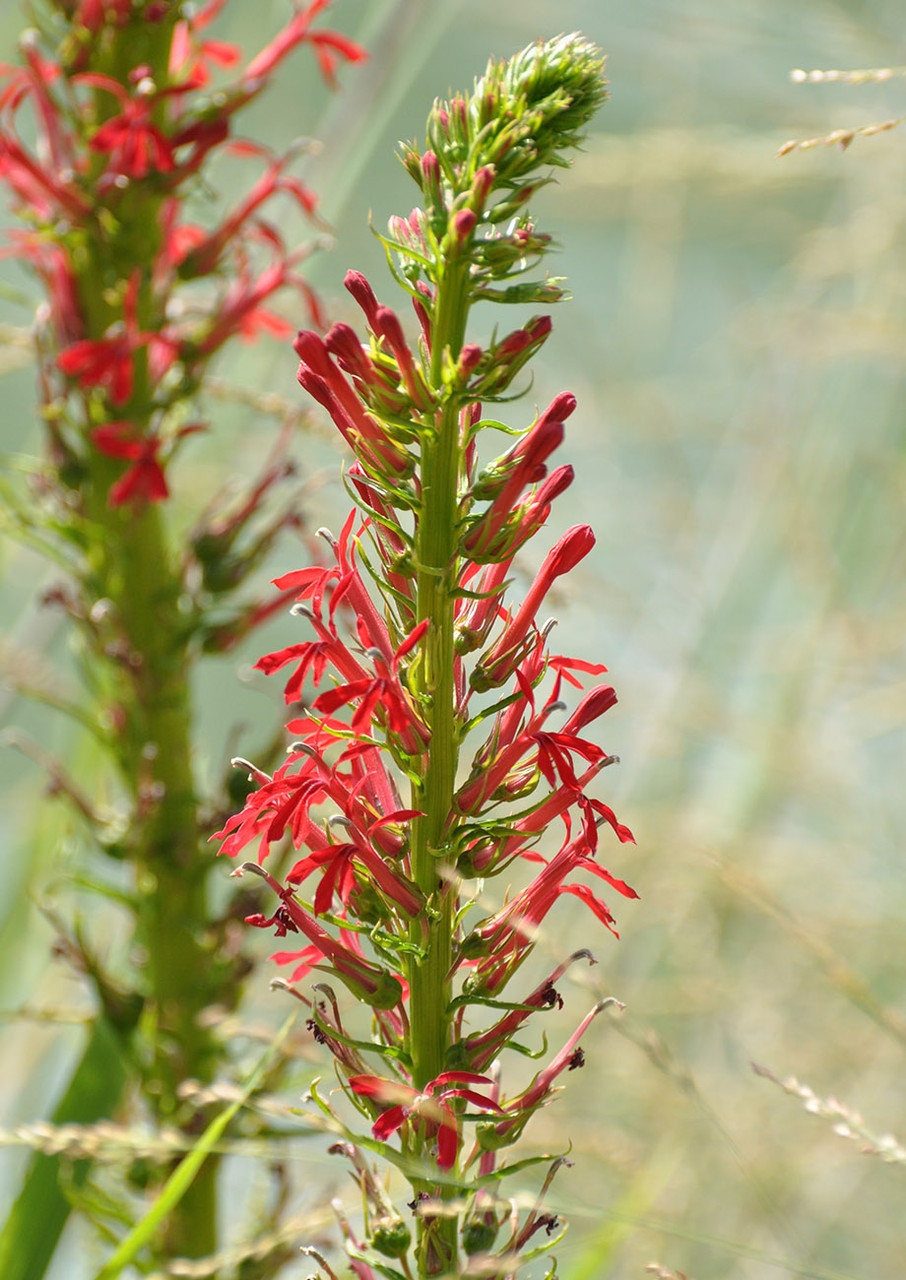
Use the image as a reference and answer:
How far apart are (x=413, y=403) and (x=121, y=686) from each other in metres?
0.37

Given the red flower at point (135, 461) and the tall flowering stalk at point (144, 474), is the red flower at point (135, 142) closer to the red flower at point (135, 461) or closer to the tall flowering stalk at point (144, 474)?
the tall flowering stalk at point (144, 474)

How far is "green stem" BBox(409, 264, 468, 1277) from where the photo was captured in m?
0.38

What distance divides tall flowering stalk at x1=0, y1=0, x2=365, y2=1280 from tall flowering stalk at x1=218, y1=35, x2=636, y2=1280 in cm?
27

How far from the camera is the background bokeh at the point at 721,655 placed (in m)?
1.01

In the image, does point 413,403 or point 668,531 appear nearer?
point 413,403

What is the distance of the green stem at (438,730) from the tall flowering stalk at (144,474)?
0.93ft

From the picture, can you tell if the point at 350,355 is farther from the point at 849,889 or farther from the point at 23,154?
the point at 849,889

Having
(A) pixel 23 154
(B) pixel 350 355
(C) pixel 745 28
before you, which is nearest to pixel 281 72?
(C) pixel 745 28

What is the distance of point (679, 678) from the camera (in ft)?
4.41

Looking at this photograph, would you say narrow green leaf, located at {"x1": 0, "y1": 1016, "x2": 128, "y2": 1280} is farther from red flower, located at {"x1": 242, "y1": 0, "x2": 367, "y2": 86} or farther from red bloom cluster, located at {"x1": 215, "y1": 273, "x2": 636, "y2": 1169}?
red flower, located at {"x1": 242, "y1": 0, "x2": 367, "y2": 86}

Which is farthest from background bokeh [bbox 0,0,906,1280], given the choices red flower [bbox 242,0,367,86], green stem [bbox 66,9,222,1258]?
red flower [bbox 242,0,367,86]

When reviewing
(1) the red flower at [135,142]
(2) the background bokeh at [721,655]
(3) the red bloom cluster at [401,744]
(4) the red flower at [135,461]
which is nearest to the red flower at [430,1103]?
(3) the red bloom cluster at [401,744]

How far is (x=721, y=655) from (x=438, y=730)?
1415 millimetres

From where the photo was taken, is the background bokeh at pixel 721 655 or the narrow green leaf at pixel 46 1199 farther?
the background bokeh at pixel 721 655
